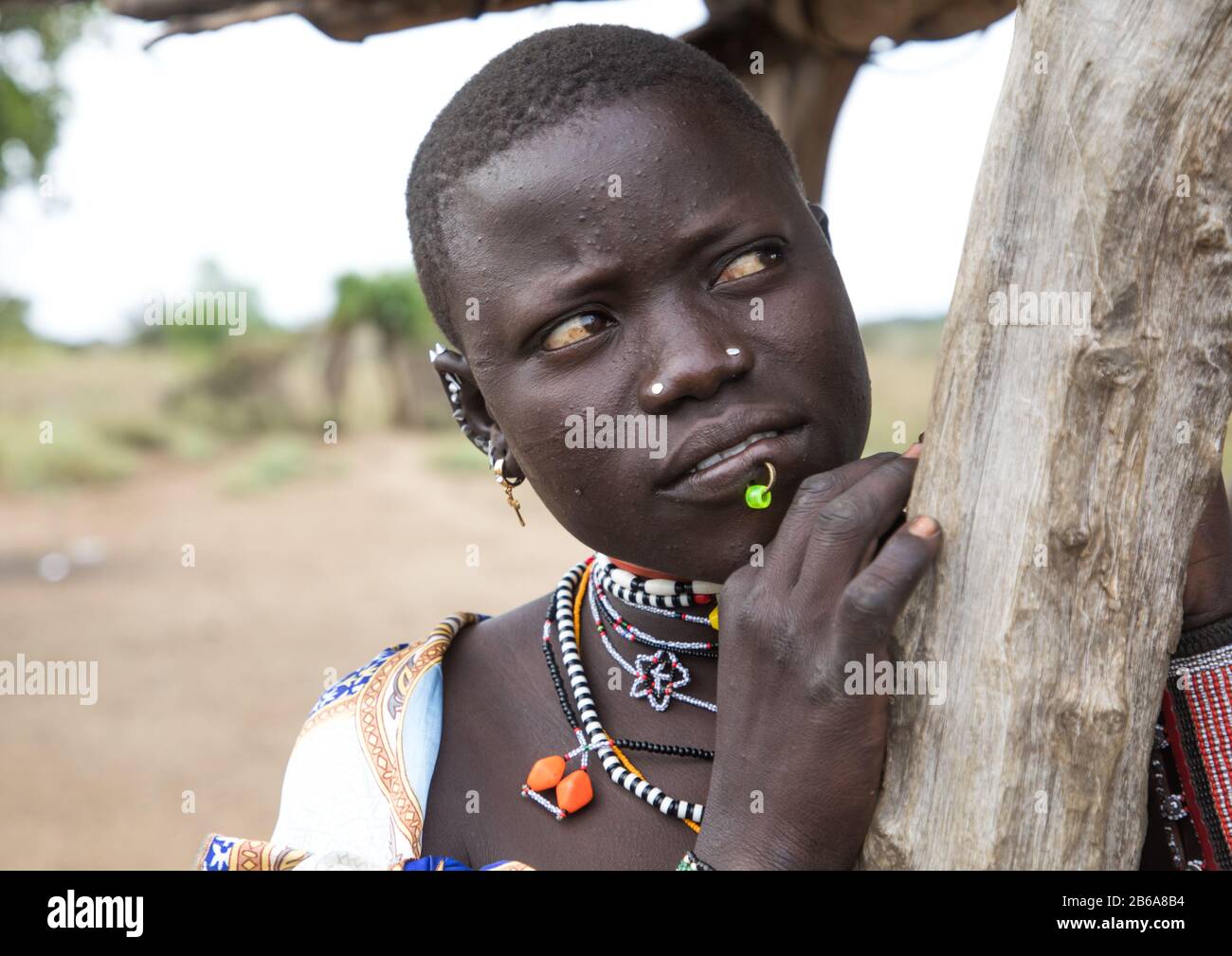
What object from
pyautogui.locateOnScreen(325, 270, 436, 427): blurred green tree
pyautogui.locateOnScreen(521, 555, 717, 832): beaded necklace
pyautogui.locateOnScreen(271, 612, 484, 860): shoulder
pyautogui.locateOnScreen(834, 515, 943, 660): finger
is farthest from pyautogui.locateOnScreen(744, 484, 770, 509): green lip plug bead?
pyautogui.locateOnScreen(325, 270, 436, 427): blurred green tree

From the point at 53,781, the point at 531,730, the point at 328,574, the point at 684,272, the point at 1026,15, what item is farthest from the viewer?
the point at 328,574

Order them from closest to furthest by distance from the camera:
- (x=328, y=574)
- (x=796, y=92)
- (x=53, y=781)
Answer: (x=796, y=92), (x=53, y=781), (x=328, y=574)

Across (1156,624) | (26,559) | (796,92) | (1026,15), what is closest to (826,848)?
(1156,624)

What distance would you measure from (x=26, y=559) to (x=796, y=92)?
12.6 metres

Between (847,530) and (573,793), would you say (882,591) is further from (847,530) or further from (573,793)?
(573,793)

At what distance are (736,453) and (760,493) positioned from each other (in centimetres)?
6

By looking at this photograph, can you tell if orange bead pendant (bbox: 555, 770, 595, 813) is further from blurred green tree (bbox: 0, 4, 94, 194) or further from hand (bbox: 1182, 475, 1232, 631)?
blurred green tree (bbox: 0, 4, 94, 194)

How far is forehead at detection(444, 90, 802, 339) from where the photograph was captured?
150 centimetres

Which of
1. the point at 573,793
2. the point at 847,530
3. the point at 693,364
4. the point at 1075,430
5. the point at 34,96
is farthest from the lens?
the point at 34,96

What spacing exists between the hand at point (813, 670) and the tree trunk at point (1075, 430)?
6cm

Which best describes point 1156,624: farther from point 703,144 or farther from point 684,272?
A: point 703,144

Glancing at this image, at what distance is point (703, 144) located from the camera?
5.22 ft

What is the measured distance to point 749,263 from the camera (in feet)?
5.11

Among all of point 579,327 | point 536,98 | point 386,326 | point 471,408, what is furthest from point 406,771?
point 386,326
